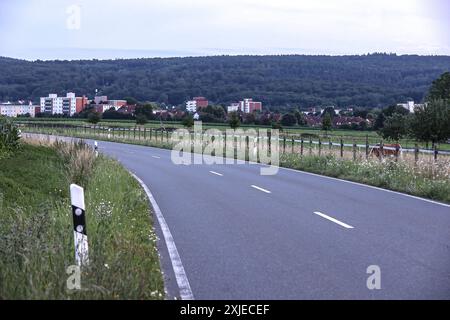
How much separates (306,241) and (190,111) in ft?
372

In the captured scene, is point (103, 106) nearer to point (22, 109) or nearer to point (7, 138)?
point (22, 109)

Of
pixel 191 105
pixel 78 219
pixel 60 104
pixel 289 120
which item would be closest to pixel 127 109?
pixel 191 105

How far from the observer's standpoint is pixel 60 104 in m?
134

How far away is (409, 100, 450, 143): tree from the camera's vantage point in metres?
53.7

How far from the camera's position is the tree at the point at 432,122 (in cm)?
5369

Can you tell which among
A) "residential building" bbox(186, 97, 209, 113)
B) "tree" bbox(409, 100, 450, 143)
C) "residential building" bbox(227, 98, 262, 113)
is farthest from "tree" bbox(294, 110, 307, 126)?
"tree" bbox(409, 100, 450, 143)

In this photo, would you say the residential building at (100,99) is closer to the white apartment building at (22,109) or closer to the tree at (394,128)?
the white apartment building at (22,109)

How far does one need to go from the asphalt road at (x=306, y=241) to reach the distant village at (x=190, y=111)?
78.5 meters

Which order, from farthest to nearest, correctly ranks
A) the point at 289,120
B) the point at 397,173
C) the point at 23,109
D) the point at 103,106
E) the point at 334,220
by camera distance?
the point at 103,106, the point at 23,109, the point at 289,120, the point at 397,173, the point at 334,220

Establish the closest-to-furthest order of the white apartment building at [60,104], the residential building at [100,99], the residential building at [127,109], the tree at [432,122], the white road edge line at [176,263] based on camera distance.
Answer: the white road edge line at [176,263], the tree at [432,122], the residential building at [127,109], the white apartment building at [60,104], the residential building at [100,99]

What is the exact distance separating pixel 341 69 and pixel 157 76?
37397 mm

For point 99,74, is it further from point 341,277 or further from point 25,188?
point 341,277

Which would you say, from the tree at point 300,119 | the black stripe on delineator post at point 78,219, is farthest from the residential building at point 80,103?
the black stripe on delineator post at point 78,219

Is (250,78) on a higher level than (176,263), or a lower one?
higher
